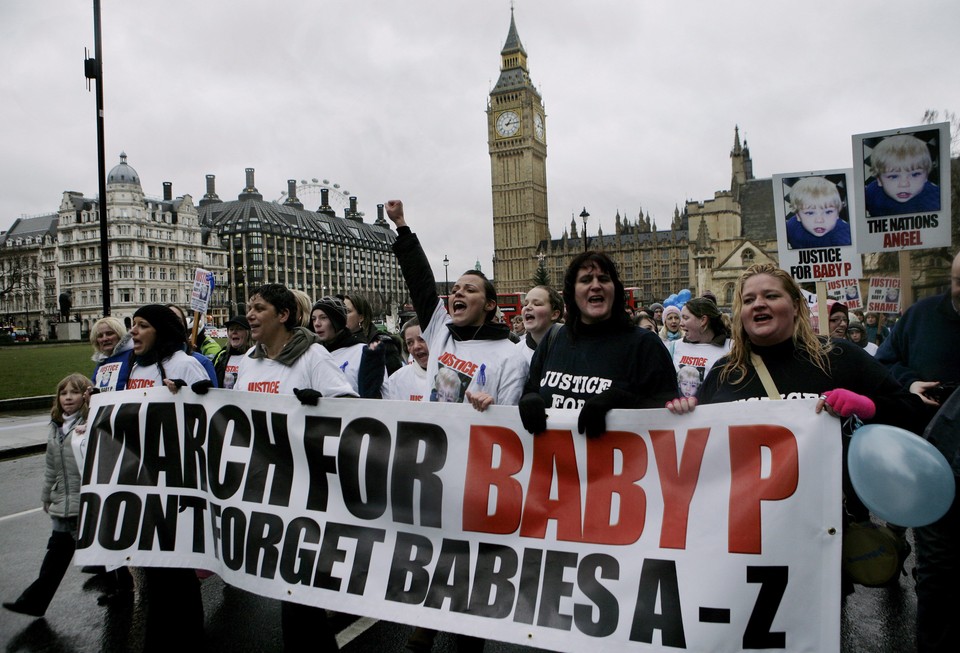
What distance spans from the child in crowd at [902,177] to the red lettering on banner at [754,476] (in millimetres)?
4091

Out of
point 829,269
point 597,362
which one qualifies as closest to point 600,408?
point 597,362

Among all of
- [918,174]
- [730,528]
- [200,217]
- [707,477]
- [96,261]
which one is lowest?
[730,528]

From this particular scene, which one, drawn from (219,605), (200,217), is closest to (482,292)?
(219,605)

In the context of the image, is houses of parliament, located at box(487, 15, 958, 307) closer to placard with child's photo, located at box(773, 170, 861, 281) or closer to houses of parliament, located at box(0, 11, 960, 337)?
houses of parliament, located at box(0, 11, 960, 337)

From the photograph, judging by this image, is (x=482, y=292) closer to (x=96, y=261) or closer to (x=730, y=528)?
(x=730, y=528)

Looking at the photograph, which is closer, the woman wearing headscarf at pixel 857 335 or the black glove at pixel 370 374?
the black glove at pixel 370 374

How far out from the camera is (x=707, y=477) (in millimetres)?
2965

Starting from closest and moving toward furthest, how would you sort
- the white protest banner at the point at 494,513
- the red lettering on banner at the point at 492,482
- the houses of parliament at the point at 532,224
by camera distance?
the white protest banner at the point at 494,513 → the red lettering on banner at the point at 492,482 → the houses of parliament at the point at 532,224

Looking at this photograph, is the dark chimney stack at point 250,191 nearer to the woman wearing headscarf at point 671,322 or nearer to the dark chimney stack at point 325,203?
the dark chimney stack at point 325,203

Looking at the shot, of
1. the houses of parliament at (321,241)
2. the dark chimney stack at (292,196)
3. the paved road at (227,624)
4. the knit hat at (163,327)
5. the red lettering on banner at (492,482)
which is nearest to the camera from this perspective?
the red lettering on banner at (492,482)

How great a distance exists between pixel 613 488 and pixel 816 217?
4.49m

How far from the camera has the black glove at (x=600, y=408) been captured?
2963mm

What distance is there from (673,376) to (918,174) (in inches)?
167

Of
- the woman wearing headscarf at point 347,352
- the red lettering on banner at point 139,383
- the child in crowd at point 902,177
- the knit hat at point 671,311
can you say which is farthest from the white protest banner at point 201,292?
the child in crowd at point 902,177
